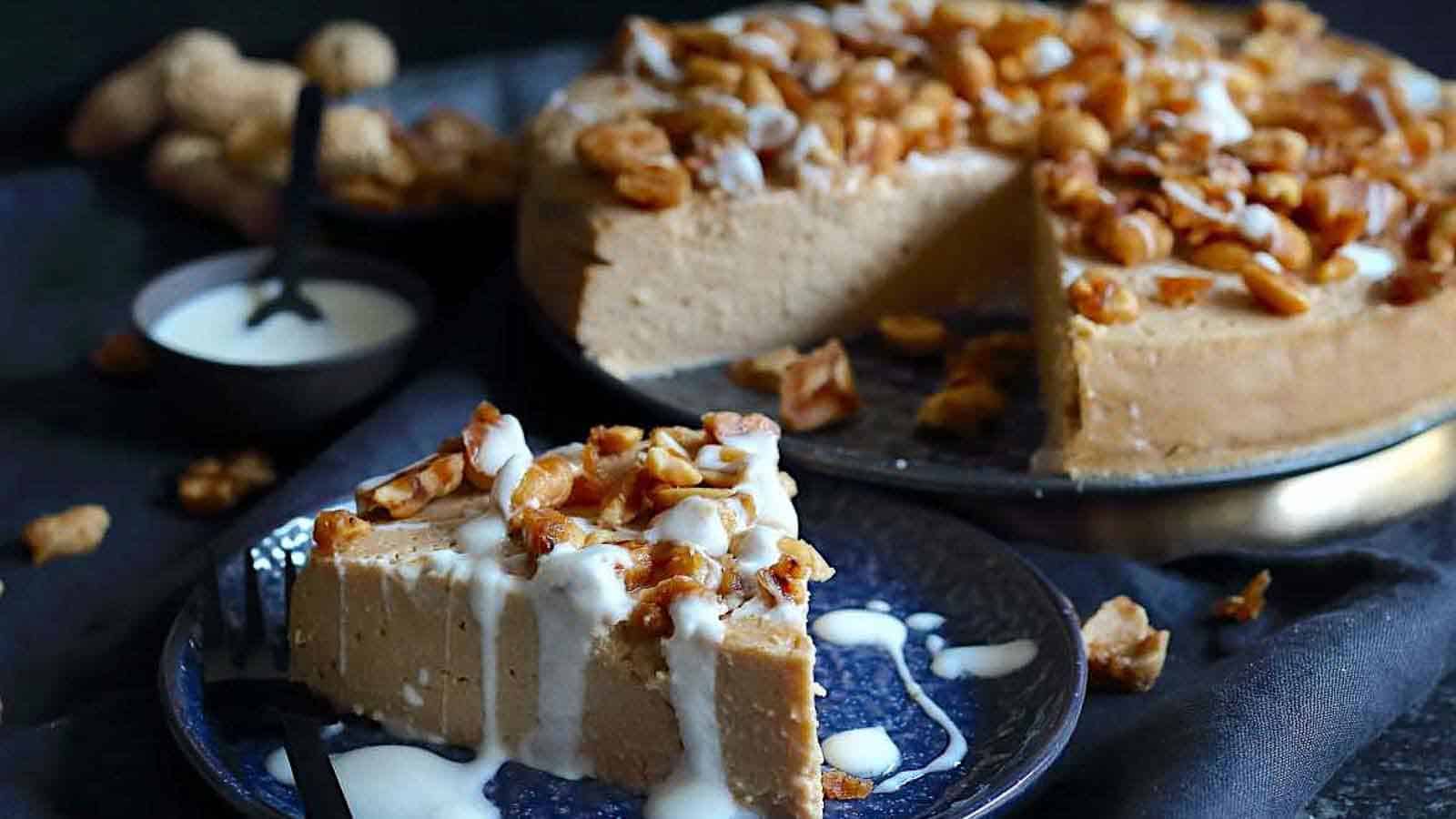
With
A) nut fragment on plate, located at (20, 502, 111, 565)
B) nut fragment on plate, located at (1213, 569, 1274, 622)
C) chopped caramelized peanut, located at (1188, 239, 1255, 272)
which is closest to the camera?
nut fragment on plate, located at (1213, 569, 1274, 622)

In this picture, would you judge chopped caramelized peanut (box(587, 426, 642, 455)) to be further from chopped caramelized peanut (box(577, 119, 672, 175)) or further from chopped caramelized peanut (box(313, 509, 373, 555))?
chopped caramelized peanut (box(577, 119, 672, 175))

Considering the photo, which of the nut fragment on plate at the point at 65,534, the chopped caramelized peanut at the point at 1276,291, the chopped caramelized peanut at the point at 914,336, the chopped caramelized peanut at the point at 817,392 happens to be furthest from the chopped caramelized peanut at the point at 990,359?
the nut fragment on plate at the point at 65,534

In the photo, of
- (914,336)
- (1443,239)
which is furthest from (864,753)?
(1443,239)

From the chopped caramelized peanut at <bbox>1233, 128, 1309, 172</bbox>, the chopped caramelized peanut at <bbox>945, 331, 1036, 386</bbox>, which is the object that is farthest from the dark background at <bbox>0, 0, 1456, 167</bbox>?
the chopped caramelized peanut at <bbox>945, 331, 1036, 386</bbox>

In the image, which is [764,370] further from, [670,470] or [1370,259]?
[1370,259]

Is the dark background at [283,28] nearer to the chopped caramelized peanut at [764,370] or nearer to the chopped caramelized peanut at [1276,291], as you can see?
the chopped caramelized peanut at [764,370]
